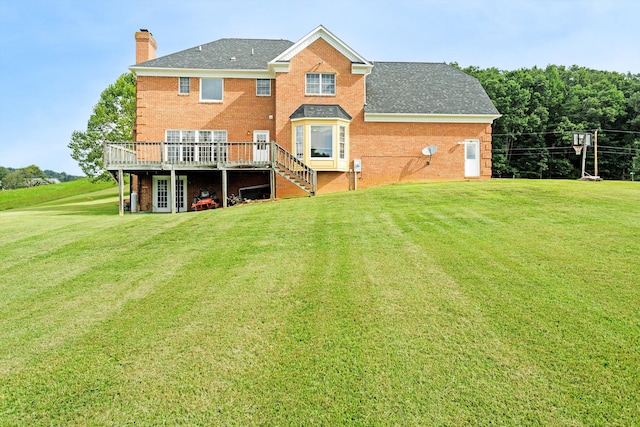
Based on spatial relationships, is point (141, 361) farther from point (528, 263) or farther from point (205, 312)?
point (528, 263)

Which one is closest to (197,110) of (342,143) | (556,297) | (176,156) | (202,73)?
(202,73)

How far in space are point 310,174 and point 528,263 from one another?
14.7 metres

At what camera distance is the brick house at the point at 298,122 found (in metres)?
22.6

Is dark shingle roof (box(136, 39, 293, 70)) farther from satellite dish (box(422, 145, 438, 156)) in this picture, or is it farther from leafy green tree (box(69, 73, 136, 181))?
leafy green tree (box(69, 73, 136, 181))

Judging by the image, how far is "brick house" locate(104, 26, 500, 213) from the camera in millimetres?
22594

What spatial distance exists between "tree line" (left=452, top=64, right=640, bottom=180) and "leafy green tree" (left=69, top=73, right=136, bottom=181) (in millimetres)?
36154

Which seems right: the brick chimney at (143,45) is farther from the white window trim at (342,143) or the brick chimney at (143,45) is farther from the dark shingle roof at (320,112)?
the white window trim at (342,143)

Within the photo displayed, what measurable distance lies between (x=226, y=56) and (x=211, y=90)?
90.9 inches

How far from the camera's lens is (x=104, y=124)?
44312 mm

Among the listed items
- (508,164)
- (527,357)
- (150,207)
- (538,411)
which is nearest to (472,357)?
(527,357)

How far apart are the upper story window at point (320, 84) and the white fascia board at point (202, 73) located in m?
1.99

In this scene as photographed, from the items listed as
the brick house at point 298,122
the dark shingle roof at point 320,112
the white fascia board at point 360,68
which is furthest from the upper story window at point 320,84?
the white fascia board at point 360,68

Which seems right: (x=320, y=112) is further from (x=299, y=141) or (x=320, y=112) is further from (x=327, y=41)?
(x=327, y=41)

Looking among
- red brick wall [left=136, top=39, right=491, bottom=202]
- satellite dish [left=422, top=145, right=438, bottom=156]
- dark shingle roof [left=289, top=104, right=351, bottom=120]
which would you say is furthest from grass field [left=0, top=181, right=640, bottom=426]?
red brick wall [left=136, top=39, right=491, bottom=202]
